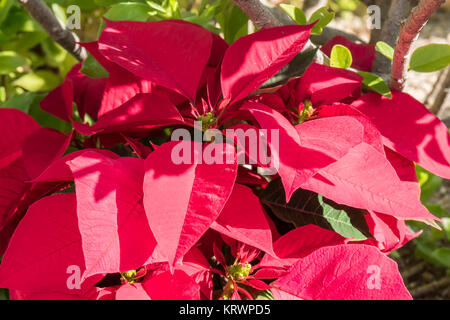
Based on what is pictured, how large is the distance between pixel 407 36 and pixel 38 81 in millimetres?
707

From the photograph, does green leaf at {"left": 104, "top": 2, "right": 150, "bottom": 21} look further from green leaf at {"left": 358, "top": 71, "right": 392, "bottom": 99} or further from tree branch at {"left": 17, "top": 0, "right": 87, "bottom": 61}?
green leaf at {"left": 358, "top": 71, "right": 392, "bottom": 99}

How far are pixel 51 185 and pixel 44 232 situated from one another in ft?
0.28

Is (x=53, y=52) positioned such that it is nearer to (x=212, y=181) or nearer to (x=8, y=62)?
(x=8, y=62)

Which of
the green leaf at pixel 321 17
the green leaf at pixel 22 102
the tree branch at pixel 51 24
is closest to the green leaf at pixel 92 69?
the tree branch at pixel 51 24

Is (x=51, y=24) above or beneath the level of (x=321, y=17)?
beneath

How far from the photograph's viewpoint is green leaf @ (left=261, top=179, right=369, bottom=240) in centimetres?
42

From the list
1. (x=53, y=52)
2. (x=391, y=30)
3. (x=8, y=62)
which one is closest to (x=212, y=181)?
(x=391, y=30)

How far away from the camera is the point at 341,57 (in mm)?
479

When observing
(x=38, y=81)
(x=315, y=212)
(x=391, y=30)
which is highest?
(x=391, y=30)

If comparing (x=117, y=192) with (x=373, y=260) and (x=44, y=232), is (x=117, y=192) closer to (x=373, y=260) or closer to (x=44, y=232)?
(x=44, y=232)

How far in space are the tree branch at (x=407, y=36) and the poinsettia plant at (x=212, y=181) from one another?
16 millimetres

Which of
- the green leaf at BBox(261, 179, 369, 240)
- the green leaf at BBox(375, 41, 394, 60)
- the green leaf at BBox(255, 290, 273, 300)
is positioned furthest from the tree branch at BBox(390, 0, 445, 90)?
the green leaf at BBox(255, 290, 273, 300)

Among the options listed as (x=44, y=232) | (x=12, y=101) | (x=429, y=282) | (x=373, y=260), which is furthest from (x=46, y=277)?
(x=429, y=282)

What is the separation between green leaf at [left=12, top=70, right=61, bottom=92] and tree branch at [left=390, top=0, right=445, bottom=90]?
2.19ft
